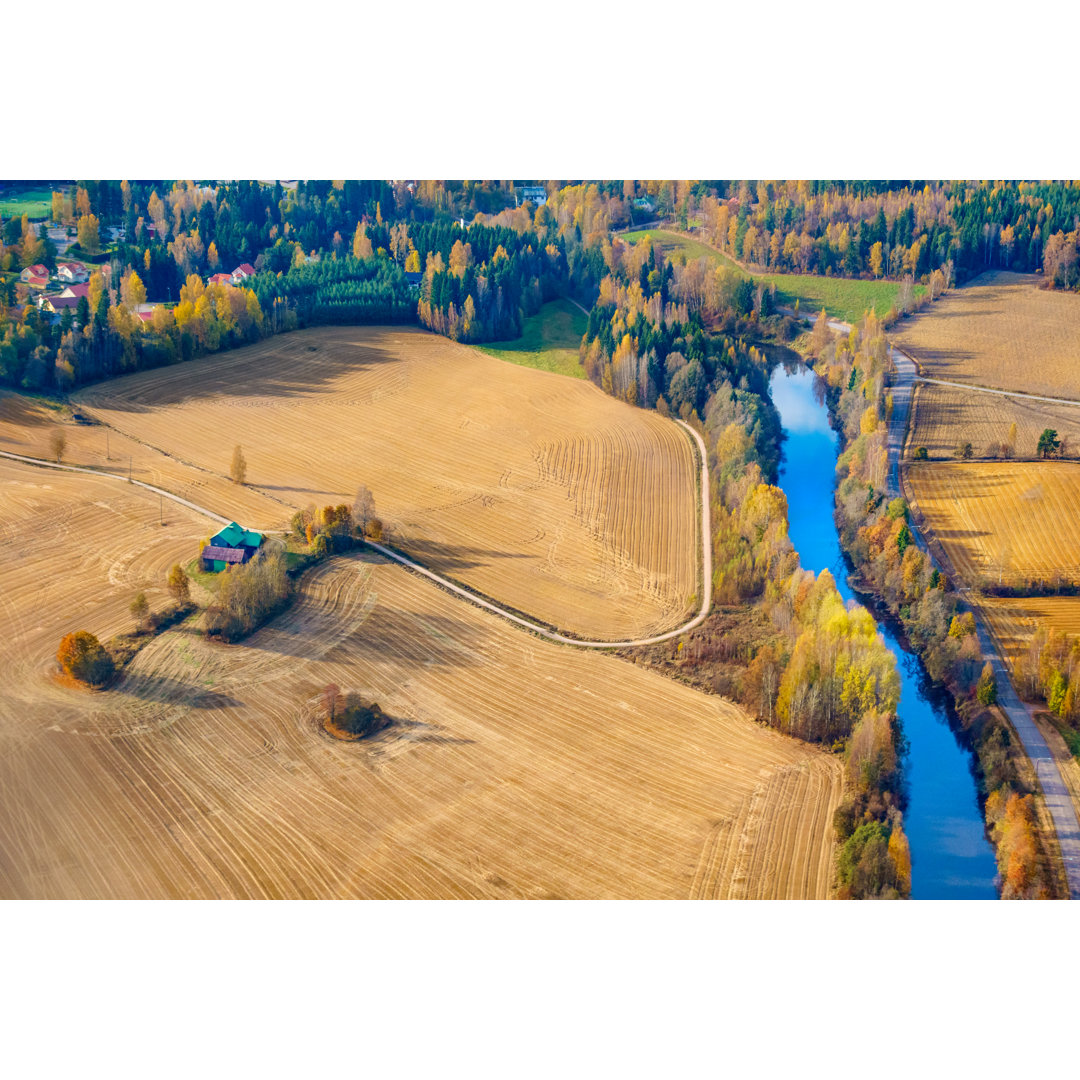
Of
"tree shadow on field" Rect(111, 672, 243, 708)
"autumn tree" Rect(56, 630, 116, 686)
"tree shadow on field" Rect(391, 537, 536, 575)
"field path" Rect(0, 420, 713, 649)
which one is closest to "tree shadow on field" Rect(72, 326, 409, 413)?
"field path" Rect(0, 420, 713, 649)

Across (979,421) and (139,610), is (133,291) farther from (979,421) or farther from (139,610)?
(979,421)

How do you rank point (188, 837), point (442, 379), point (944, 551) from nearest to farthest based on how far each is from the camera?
point (188, 837), point (944, 551), point (442, 379)

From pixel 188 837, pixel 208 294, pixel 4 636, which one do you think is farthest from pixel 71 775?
pixel 208 294

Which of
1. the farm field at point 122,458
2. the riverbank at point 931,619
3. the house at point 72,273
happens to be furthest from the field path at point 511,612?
the house at point 72,273

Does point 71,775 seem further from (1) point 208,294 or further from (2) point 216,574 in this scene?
(1) point 208,294

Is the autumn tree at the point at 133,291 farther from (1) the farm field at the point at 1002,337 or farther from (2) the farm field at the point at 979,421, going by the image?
(1) the farm field at the point at 1002,337

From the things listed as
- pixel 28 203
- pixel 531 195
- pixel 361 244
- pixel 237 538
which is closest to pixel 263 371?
pixel 237 538
